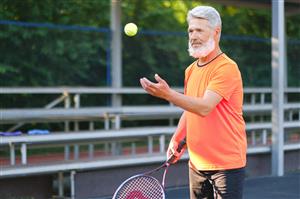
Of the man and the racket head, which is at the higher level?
the man

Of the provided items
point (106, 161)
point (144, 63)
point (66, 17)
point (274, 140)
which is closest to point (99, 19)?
point (66, 17)

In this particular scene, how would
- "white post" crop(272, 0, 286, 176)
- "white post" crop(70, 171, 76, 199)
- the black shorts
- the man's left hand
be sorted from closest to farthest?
1. the man's left hand
2. the black shorts
3. "white post" crop(70, 171, 76, 199)
4. "white post" crop(272, 0, 286, 176)

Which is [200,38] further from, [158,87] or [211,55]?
[158,87]

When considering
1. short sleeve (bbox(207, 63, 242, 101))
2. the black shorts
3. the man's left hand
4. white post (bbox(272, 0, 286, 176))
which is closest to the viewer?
the man's left hand

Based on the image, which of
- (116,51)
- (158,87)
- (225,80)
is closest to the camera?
(158,87)

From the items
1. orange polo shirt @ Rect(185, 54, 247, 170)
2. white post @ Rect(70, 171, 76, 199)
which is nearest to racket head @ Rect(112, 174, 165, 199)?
orange polo shirt @ Rect(185, 54, 247, 170)

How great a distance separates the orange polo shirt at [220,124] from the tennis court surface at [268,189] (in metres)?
3.67

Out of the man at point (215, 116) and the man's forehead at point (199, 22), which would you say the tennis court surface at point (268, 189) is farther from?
the man's forehead at point (199, 22)

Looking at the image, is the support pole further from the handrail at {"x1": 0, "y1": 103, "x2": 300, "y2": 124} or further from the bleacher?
the handrail at {"x1": 0, "y1": 103, "x2": 300, "y2": 124}

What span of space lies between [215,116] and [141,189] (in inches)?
39.5

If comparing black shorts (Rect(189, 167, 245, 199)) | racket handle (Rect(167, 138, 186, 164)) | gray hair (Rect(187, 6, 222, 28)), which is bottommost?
black shorts (Rect(189, 167, 245, 199))

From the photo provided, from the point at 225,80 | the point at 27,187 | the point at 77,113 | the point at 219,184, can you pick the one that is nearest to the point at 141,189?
the point at 219,184

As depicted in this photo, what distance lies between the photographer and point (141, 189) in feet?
14.1

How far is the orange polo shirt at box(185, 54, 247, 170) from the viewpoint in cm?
356
